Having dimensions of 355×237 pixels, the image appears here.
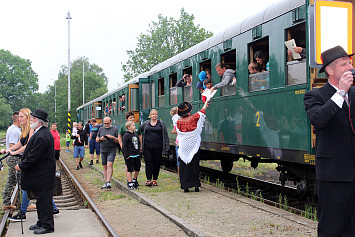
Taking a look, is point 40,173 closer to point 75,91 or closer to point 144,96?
point 144,96

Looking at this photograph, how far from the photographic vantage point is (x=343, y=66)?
3.43m

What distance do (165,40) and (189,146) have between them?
1566 inches

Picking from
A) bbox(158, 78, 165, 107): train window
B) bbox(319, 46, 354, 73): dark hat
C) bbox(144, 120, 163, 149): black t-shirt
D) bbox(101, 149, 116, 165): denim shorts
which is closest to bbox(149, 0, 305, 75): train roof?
bbox(144, 120, 163, 149): black t-shirt

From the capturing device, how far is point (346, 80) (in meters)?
3.29

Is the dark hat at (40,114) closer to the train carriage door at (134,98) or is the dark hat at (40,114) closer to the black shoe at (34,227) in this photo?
the black shoe at (34,227)

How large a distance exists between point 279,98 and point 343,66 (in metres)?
4.26

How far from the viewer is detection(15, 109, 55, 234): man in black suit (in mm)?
6398

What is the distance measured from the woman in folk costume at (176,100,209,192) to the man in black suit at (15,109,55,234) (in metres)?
3.56

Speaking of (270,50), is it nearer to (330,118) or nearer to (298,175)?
(298,175)

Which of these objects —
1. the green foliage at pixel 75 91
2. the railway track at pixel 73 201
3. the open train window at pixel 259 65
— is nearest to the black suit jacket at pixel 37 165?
the railway track at pixel 73 201

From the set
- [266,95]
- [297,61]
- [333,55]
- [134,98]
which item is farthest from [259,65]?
[134,98]

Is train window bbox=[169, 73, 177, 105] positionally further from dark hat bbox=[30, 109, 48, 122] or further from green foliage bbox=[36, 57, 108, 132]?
green foliage bbox=[36, 57, 108, 132]

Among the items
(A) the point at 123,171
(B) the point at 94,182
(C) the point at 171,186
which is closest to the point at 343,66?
(C) the point at 171,186

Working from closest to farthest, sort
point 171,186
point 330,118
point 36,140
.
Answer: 1. point 330,118
2. point 36,140
3. point 171,186
